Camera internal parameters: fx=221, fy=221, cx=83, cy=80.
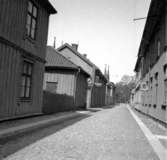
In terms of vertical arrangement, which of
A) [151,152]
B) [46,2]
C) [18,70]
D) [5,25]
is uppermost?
[46,2]

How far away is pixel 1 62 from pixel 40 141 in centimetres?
416


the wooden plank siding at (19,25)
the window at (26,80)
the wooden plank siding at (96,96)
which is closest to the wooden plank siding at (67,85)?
the window at (26,80)

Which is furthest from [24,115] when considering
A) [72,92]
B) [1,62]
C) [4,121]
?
[72,92]

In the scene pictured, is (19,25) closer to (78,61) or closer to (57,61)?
(57,61)

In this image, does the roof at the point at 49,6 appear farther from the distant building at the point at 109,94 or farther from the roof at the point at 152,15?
the distant building at the point at 109,94

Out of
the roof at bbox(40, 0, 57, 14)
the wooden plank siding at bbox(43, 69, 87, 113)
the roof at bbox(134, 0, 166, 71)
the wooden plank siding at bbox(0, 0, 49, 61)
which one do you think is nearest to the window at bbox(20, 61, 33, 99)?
the wooden plank siding at bbox(0, 0, 49, 61)

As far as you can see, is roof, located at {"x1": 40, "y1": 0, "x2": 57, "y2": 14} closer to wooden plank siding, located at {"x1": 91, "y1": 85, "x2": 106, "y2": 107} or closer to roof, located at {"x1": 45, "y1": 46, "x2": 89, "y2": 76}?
roof, located at {"x1": 45, "y1": 46, "x2": 89, "y2": 76}

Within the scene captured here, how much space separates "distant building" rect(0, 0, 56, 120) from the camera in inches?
360

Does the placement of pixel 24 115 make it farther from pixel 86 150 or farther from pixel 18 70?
pixel 86 150

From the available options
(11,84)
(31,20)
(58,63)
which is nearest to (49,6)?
(31,20)

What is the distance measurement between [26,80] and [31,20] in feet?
10.2

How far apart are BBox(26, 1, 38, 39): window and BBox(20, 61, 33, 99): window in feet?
5.11

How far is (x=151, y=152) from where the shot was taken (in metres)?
5.61

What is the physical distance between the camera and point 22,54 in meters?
10.6
